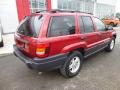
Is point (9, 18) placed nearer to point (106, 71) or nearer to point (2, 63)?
point (2, 63)

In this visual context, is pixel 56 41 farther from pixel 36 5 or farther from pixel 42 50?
pixel 36 5

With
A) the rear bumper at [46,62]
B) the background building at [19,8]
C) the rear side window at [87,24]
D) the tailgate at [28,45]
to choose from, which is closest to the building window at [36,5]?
the background building at [19,8]

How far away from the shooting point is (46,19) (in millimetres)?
3004

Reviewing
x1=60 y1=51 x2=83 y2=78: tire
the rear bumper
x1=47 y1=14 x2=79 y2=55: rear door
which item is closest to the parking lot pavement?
x1=60 y1=51 x2=83 y2=78: tire

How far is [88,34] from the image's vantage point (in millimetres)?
3986

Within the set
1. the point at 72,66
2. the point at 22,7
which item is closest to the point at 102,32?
the point at 72,66

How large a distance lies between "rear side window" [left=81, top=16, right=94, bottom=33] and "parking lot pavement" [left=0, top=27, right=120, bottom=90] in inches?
49.4

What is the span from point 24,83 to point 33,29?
57.7 inches

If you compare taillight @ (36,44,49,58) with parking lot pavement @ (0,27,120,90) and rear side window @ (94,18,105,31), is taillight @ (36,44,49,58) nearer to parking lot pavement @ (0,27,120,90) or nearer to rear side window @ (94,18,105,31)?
parking lot pavement @ (0,27,120,90)

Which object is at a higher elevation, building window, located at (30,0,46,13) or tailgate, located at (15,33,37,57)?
building window, located at (30,0,46,13)

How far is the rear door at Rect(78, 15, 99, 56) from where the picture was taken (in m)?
3.79

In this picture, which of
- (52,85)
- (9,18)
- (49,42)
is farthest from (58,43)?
(9,18)

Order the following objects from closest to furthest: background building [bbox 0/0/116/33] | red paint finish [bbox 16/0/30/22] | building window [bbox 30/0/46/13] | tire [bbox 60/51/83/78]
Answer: tire [bbox 60/51/83/78] < background building [bbox 0/0/116/33] < red paint finish [bbox 16/0/30/22] < building window [bbox 30/0/46/13]

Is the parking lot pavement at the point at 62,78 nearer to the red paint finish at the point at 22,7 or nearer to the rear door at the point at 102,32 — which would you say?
the rear door at the point at 102,32
